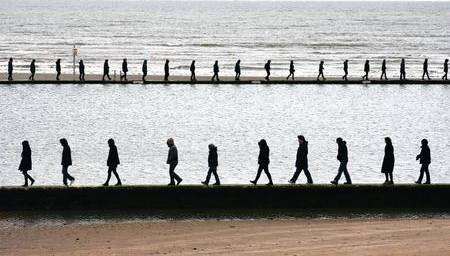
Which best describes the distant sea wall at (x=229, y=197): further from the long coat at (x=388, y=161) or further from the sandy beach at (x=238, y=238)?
the long coat at (x=388, y=161)

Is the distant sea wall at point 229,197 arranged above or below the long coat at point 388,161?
below

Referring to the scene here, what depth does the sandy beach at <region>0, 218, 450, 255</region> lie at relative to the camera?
17.8 meters

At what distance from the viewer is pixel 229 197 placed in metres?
21.2

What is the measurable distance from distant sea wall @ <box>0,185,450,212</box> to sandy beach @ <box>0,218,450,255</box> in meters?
1.10

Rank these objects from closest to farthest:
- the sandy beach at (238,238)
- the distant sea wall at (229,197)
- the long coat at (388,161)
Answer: the sandy beach at (238,238) → the distant sea wall at (229,197) → the long coat at (388,161)

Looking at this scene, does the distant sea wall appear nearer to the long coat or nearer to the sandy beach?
the sandy beach

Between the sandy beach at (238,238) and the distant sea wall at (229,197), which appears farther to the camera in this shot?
the distant sea wall at (229,197)

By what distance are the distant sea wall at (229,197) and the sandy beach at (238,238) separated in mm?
1101

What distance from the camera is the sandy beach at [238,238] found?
17.8 m

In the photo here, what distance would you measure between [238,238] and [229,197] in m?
2.50

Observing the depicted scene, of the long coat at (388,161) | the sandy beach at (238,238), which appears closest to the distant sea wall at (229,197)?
the sandy beach at (238,238)

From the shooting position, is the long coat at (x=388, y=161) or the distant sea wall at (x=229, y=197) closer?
the distant sea wall at (x=229, y=197)

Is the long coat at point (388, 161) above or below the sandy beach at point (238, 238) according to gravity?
above

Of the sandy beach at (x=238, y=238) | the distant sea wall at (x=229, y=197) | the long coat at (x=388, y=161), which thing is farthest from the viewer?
the long coat at (x=388, y=161)
